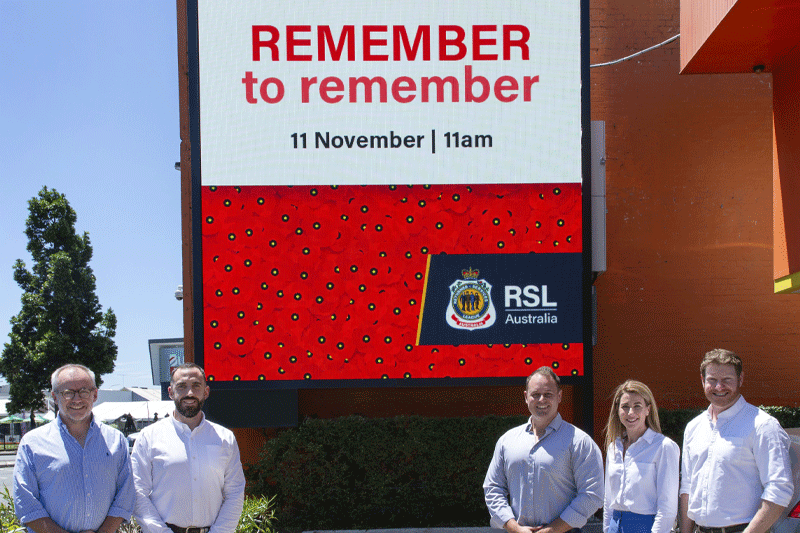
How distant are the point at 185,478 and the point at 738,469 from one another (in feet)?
9.99

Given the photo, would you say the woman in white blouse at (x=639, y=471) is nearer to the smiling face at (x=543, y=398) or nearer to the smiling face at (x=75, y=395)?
the smiling face at (x=543, y=398)

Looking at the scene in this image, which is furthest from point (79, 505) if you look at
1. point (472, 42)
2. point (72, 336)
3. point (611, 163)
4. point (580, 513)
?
point (72, 336)

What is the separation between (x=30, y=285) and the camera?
75.9 feet

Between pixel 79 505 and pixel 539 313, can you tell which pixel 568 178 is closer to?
pixel 539 313

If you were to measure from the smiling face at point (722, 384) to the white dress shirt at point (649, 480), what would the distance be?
0.35 meters

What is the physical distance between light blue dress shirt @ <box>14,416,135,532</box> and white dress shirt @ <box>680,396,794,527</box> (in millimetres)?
3159

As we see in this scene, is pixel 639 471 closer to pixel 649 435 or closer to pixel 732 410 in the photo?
pixel 649 435

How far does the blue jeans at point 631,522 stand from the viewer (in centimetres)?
384

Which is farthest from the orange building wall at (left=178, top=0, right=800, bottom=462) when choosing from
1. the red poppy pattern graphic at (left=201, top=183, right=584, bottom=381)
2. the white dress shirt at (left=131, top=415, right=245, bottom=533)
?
the white dress shirt at (left=131, top=415, right=245, bottom=533)

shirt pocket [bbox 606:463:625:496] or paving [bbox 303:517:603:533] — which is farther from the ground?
shirt pocket [bbox 606:463:625:496]

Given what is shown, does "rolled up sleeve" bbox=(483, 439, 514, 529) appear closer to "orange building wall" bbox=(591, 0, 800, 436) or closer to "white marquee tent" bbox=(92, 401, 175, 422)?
"orange building wall" bbox=(591, 0, 800, 436)

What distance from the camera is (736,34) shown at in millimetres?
6746

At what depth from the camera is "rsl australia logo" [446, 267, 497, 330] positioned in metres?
7.93

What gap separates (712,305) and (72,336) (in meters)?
20.2
